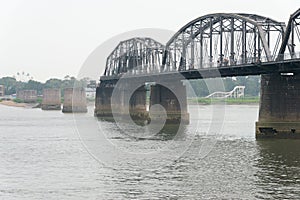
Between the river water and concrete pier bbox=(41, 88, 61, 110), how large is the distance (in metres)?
125

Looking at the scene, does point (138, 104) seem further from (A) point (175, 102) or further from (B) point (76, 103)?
(B) point (76, 103)

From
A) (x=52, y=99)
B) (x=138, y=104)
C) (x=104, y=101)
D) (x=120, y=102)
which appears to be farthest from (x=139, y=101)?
(x=52, y=99)

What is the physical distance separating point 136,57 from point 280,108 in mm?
67587

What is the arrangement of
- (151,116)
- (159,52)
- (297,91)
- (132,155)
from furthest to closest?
(159,52), (151,116), (297,91), (132,155)

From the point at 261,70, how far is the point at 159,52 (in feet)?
172

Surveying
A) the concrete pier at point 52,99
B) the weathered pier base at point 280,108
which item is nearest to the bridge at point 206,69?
the weathered pier base at point 280,108

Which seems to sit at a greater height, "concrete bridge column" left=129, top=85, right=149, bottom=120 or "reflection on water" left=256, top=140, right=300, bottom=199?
"concrete bridge column" left=129, top=85, right=149, bottom=120

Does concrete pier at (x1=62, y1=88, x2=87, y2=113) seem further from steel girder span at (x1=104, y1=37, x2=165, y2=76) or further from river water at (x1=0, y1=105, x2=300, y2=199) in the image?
river water at (x1=0, y1=105, x2=300, y2=199)

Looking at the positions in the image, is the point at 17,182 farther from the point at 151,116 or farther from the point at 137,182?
the point at 151,116

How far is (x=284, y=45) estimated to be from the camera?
217 ft

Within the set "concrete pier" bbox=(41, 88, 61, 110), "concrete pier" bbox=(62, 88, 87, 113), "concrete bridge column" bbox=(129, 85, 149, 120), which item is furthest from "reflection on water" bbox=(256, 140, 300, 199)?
"concrete pier" bbox=(41, 88, 61, 110)

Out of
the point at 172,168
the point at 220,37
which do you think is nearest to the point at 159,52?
the point at 220,37

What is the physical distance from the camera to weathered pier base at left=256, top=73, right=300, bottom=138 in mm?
63062

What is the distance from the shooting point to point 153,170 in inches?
1670
